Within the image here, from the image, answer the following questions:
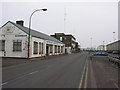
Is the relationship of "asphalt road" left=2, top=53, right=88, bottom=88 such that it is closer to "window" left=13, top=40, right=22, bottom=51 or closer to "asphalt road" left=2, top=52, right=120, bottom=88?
"asphalt road" left=2, top=52, right=120, bottom=88

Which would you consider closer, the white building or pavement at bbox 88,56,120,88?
pavement at bbox 88,56,120,88

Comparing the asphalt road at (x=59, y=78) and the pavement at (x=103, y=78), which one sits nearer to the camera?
the asphalt road at (x=59, y=78)

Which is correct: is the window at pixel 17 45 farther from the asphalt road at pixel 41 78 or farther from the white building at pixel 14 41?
the asphalt road at pixel 41 78

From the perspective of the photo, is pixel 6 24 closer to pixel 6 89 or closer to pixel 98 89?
pixel 6 89

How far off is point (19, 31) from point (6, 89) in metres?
20.8

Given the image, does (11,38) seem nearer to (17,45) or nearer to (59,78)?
(17,45)

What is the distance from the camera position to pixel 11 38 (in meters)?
25.1

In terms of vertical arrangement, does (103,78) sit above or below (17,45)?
below

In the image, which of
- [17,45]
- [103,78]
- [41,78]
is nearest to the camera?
[41,78]

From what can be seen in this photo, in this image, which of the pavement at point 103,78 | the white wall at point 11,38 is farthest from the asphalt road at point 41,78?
the white wall at point 11,38

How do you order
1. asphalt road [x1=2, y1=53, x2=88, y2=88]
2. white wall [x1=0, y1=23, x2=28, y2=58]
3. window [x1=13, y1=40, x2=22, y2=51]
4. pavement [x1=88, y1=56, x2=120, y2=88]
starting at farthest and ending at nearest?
window [x1=13, y1=40, x2=22, y2=51], white wall [x1=0, y1=23, x2=28, y2=58], pavement [x1=88, y1=56, x2=120, y2=88], asphalt road [x1=2, y1=53, x2=88, y2=88]

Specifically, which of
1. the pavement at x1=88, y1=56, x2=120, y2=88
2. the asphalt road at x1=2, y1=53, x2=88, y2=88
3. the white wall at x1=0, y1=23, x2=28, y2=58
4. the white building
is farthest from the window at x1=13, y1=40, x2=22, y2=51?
the pavement at x1=88, y1=56, x2=120, y2=88

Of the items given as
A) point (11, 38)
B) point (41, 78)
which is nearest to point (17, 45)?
point (11, 38)

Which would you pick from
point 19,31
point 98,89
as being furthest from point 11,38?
Answer: point 98,89
